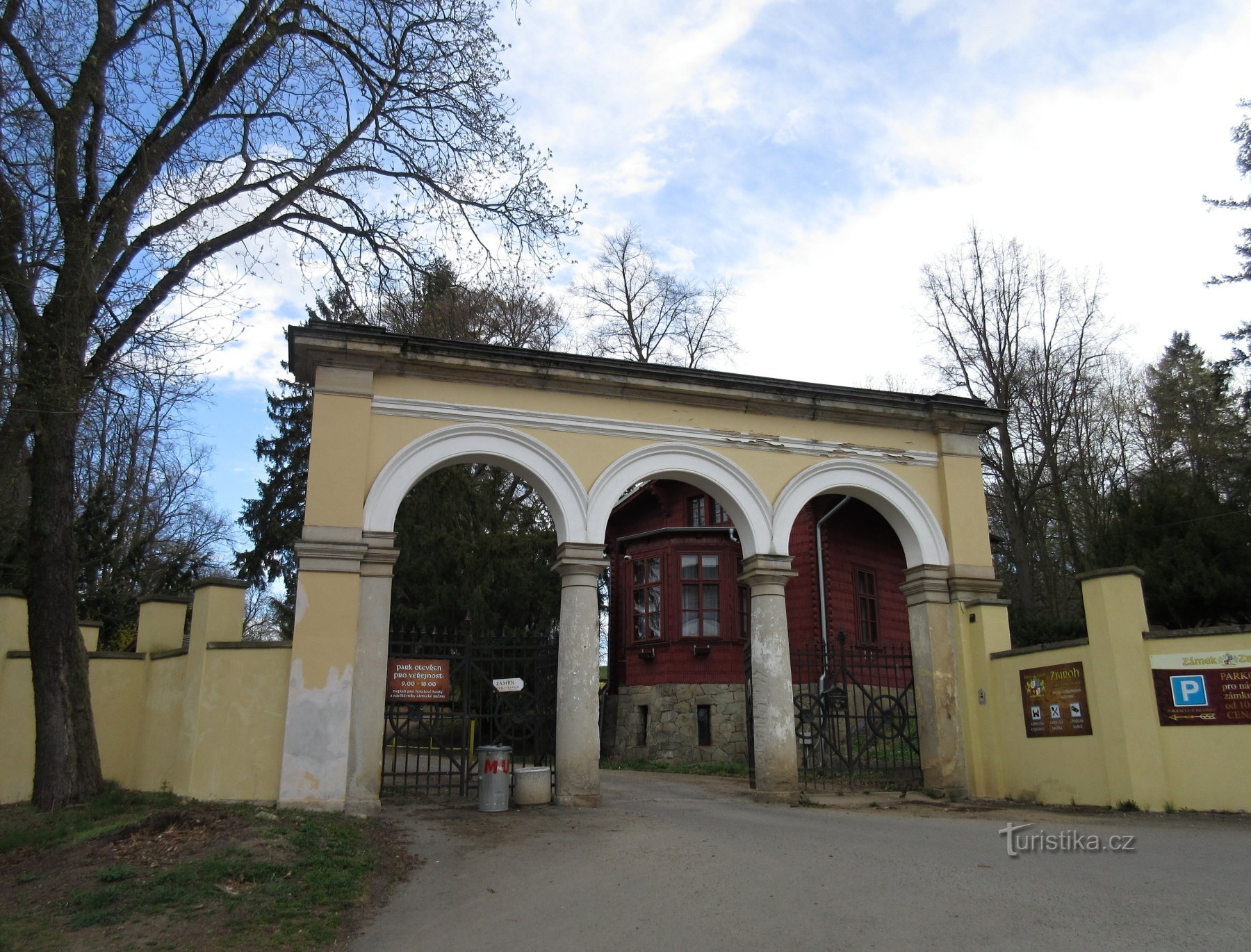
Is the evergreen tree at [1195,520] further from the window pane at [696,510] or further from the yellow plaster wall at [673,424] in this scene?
the window pane at [696,510]

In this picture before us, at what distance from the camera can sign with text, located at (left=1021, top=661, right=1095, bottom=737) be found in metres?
11.3

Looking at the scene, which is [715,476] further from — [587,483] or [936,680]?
[936,680]

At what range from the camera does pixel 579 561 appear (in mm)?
11859

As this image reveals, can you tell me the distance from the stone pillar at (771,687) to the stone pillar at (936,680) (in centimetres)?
201

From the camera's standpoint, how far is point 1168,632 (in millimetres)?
10602

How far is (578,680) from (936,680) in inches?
203

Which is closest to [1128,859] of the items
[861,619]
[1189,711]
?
[1189,711]

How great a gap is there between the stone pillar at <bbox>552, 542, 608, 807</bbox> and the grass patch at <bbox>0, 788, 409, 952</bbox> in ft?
8.80

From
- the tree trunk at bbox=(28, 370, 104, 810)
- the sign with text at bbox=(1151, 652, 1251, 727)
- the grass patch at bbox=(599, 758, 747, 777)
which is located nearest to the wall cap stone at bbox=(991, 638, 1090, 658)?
the sign with text at bbox=(1151, 652, 1251, 727)

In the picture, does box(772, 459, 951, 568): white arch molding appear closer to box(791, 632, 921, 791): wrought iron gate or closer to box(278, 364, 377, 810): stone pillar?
box(791, 632, 921, 791): wrought iron gate

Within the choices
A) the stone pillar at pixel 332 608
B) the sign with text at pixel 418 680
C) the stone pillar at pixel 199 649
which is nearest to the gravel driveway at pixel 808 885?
the stone pillar at pixel 332 608

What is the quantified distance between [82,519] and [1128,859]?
1798cm

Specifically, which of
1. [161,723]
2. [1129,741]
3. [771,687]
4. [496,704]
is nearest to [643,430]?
[771,687]

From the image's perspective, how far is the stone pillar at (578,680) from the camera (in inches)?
446
